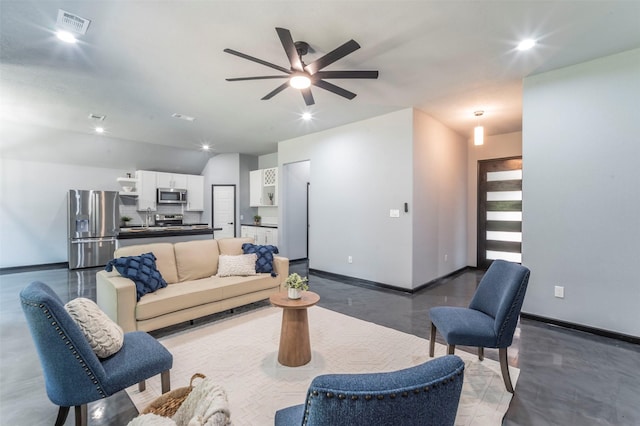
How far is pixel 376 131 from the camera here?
4.90 m

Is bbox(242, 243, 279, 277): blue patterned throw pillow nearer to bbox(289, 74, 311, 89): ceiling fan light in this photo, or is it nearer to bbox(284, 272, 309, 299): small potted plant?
bbox(284, 272, 309, 299): small potted plant

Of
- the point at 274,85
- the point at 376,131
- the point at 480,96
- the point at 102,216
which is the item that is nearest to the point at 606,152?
the point at 480,96

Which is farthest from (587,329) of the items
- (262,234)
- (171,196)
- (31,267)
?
(31,267)

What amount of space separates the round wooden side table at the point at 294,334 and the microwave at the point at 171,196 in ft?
21.0

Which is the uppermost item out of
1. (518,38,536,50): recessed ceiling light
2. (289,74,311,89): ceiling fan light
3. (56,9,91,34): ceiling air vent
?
(518,38,536,50): recessed ceiling light

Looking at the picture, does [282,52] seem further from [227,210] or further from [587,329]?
[227,210]

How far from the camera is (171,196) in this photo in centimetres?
769

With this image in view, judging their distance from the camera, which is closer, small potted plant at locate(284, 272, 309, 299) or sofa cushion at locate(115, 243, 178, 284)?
small potted plant at locate(284, 272, 309, 299)

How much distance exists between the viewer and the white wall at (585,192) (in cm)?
294

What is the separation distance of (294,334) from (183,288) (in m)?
1.53

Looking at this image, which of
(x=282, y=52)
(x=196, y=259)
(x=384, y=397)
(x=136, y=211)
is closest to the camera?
(x=384, y=397)

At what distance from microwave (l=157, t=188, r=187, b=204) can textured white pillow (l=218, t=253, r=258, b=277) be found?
4.71 m

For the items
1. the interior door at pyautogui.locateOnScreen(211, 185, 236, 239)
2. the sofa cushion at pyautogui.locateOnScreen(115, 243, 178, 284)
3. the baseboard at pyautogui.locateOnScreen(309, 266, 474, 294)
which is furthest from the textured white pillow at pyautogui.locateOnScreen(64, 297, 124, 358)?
the interior door at pyautogui.locateOnScreen(211, 185, 236, 239)

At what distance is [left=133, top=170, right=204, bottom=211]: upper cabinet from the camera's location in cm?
738
